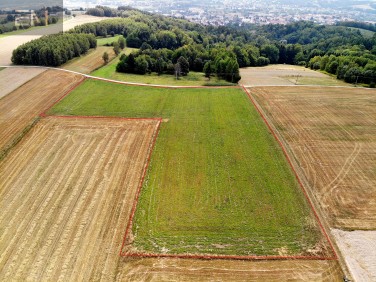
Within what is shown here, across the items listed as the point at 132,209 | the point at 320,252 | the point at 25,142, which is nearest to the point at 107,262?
the point at 132,209

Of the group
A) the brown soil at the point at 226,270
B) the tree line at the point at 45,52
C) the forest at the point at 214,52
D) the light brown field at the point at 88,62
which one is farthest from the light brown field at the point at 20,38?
the brown soil at the point at 226,270

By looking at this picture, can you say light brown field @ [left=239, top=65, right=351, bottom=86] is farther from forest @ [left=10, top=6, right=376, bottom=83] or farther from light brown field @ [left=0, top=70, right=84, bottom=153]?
light brown field @ [left=0, top=70, right=84, bottom=153]

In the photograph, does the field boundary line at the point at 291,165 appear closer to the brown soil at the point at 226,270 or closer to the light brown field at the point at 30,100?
A: the brown soil at the point at 226,270

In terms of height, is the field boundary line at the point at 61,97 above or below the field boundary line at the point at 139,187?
above

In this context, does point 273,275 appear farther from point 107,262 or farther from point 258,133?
point 258,133

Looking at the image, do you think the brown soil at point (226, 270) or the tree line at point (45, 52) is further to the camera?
the tree line at point (45, 52)

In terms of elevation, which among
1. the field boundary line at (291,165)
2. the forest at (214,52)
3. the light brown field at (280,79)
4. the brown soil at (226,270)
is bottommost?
the brown soil at (226,270)
